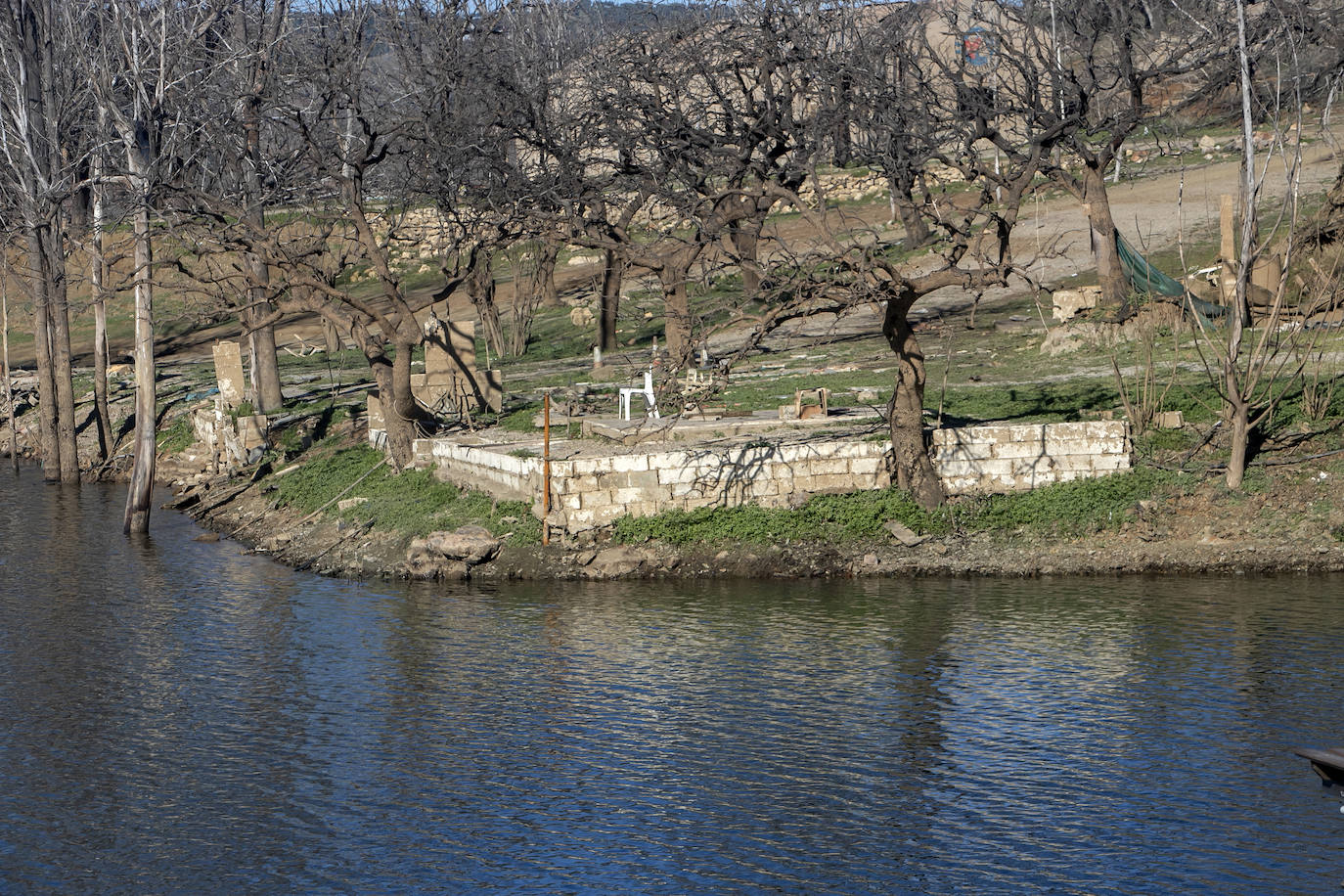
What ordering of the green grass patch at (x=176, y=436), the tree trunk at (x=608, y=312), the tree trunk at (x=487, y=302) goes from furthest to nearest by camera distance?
the tree trunk at (x=608, y=312)
the tree trunk at (x=487, y=302)
the green grass patch at (x=176, y=436)

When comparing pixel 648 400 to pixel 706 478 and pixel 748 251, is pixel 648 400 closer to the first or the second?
pixel 706 478

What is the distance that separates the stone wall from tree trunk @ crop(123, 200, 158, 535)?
285 inches

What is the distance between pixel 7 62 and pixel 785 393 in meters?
15.8

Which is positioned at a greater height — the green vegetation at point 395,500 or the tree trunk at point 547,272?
the tree trunk at point 547,272

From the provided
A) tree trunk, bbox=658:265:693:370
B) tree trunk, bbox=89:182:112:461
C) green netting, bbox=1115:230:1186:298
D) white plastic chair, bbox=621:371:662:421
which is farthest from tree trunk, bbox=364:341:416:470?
green netting, bbox=1115:230:1186:298

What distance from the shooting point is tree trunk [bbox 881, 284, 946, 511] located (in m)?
18.7

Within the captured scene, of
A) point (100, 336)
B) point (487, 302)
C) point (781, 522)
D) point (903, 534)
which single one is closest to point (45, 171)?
point (100, 336)

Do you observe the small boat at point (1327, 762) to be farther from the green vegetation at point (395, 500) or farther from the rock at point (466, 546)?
the rock at point (466, 546)

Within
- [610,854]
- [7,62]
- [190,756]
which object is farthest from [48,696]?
[7,62]

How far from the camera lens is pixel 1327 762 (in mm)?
10883

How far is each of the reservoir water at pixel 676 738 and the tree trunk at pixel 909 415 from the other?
1.68 meters

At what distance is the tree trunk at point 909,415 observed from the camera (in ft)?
61.2

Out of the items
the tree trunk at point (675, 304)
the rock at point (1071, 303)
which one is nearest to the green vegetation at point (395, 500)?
the tree trunk at point (675, 304)

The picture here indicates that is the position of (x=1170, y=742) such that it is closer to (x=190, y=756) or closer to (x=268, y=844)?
(x=268, y=844)
